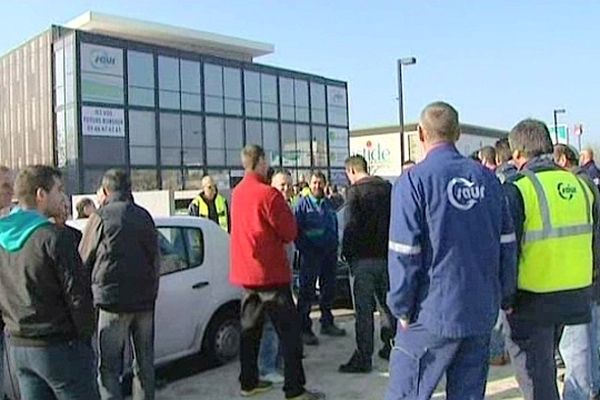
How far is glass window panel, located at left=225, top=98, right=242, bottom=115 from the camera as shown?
43.7 metres

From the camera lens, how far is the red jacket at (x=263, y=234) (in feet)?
18.9

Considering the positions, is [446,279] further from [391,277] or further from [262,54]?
[262,54]

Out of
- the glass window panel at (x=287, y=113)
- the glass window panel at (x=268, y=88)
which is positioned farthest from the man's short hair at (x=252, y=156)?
the glass window panel at (x=287, y=113)

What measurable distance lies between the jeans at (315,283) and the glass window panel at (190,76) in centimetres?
3415

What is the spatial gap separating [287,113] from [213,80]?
21.2 feet

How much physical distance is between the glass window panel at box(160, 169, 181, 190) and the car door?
3351cm

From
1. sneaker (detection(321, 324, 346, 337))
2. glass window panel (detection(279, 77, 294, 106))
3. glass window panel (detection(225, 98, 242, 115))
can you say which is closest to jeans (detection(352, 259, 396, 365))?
sneaker (detection(321, 324, 346, 337))

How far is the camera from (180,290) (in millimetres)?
6547

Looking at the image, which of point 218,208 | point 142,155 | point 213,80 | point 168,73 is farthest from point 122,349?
point 213,80

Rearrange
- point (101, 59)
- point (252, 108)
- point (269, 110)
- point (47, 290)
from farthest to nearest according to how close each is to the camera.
Result: 1. point (269, 110)
2. point (252, 108)
3. point (101, 59)
4. point (47, 290)

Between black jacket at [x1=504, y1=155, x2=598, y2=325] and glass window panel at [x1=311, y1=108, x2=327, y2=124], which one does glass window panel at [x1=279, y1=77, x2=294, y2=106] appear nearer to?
glass window panel at [x1=311, y1=108, x2=327, y2=124]

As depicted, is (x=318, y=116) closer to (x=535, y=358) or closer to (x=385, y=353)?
(x=385, y=353)

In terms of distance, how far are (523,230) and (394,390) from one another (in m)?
1.19

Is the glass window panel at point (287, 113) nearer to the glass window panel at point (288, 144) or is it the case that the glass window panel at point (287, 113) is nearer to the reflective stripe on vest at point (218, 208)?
the glass window panel at point (288, 144)
